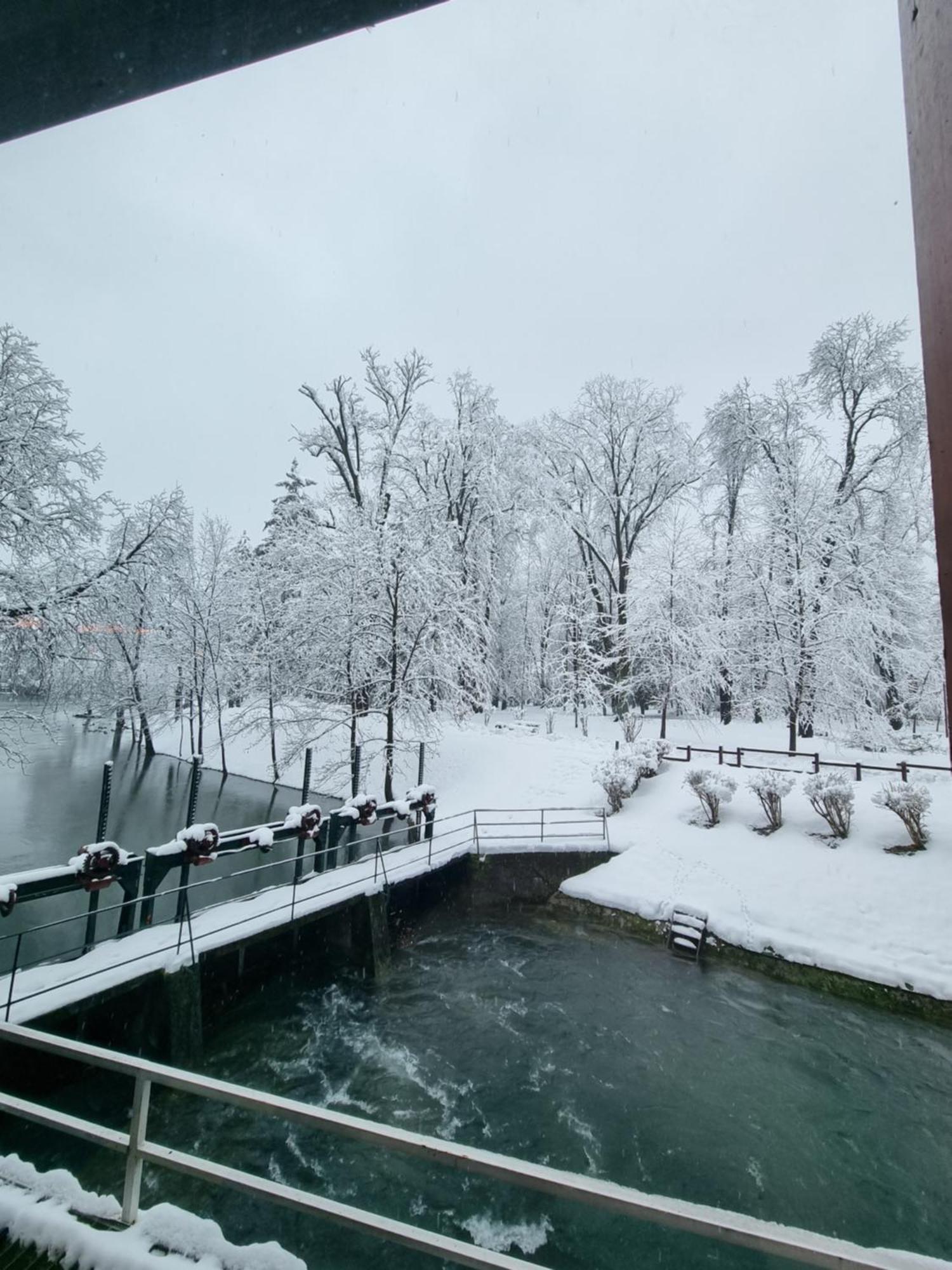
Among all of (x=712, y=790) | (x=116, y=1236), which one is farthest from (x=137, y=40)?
(x=712, y=790)

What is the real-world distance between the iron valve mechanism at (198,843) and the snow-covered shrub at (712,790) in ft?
30.9

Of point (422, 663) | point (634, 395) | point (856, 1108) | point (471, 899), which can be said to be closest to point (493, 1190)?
point (856, 1108)

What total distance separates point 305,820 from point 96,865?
3509 millimetres

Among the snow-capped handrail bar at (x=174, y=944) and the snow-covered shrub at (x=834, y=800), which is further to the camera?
the snow-covered shrub at (x=834, y=800)

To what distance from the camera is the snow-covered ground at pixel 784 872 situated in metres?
8.63

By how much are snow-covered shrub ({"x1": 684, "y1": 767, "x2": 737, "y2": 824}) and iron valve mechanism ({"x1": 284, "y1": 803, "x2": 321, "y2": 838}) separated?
783cm

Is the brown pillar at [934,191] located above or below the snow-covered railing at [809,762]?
above

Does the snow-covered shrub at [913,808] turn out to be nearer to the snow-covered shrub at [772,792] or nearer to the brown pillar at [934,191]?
the snow-covered shrub at [772,792]

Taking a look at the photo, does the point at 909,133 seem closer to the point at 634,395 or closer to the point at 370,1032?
the point at 370,1032

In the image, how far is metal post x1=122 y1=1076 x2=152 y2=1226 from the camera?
87.7 inches

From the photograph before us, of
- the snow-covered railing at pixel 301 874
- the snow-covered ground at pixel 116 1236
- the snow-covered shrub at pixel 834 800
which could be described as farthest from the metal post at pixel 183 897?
the snow-covered shrub at pixel 834 800

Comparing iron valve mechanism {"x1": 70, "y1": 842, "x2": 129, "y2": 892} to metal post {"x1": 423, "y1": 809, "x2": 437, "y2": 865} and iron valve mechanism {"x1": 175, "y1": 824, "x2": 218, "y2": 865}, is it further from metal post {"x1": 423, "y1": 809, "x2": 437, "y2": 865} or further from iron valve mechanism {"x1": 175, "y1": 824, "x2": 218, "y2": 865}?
metal post {"x1": 423, "y1": 809, "x2": 437, "y2": 865}

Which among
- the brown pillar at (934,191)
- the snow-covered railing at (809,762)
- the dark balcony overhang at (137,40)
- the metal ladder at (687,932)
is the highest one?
the dark balcony overhang at (137,40)

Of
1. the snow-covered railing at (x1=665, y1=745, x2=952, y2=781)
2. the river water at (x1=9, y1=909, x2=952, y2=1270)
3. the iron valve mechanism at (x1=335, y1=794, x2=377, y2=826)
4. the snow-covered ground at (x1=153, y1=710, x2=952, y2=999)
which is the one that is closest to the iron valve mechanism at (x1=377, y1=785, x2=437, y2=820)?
the iron valve mechanism at (x1=335, y1=794, x2=377, y2=826)
